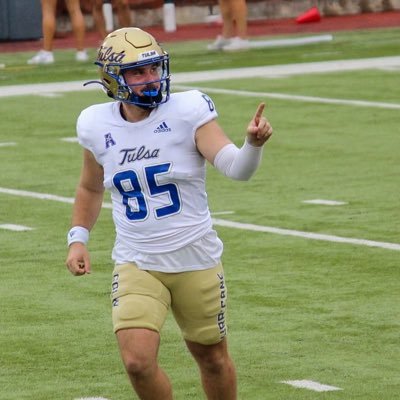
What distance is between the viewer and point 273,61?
23.0 meters

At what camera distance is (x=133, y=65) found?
22.2 feet

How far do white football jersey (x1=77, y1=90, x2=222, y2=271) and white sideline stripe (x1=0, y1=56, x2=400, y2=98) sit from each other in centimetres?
1304

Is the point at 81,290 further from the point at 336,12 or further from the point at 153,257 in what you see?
the point at 336,12

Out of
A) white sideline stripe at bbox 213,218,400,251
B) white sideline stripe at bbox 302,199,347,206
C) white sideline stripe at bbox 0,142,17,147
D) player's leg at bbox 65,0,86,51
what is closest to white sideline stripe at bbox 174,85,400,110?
player's leg at bbox 65,0,86,51

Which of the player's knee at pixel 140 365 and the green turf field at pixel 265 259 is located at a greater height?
the player's knee at pixel 140 365

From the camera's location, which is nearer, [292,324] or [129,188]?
[129,188]

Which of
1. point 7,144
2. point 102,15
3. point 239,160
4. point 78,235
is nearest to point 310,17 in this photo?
point 102,15

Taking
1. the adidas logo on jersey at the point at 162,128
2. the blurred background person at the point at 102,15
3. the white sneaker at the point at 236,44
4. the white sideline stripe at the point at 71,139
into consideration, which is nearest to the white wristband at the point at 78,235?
the adidas logo on jersey at the point at 162,128

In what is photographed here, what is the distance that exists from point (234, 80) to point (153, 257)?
551 inches

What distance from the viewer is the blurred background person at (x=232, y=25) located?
22.7 metres

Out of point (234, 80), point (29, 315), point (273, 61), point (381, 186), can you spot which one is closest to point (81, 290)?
point (29, 315)

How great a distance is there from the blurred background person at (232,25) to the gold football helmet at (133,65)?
1577cm

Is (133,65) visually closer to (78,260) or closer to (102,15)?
(78,260)

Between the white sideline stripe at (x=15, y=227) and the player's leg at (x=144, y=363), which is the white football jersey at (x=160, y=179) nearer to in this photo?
the player's leg at (x=144, y=363)
